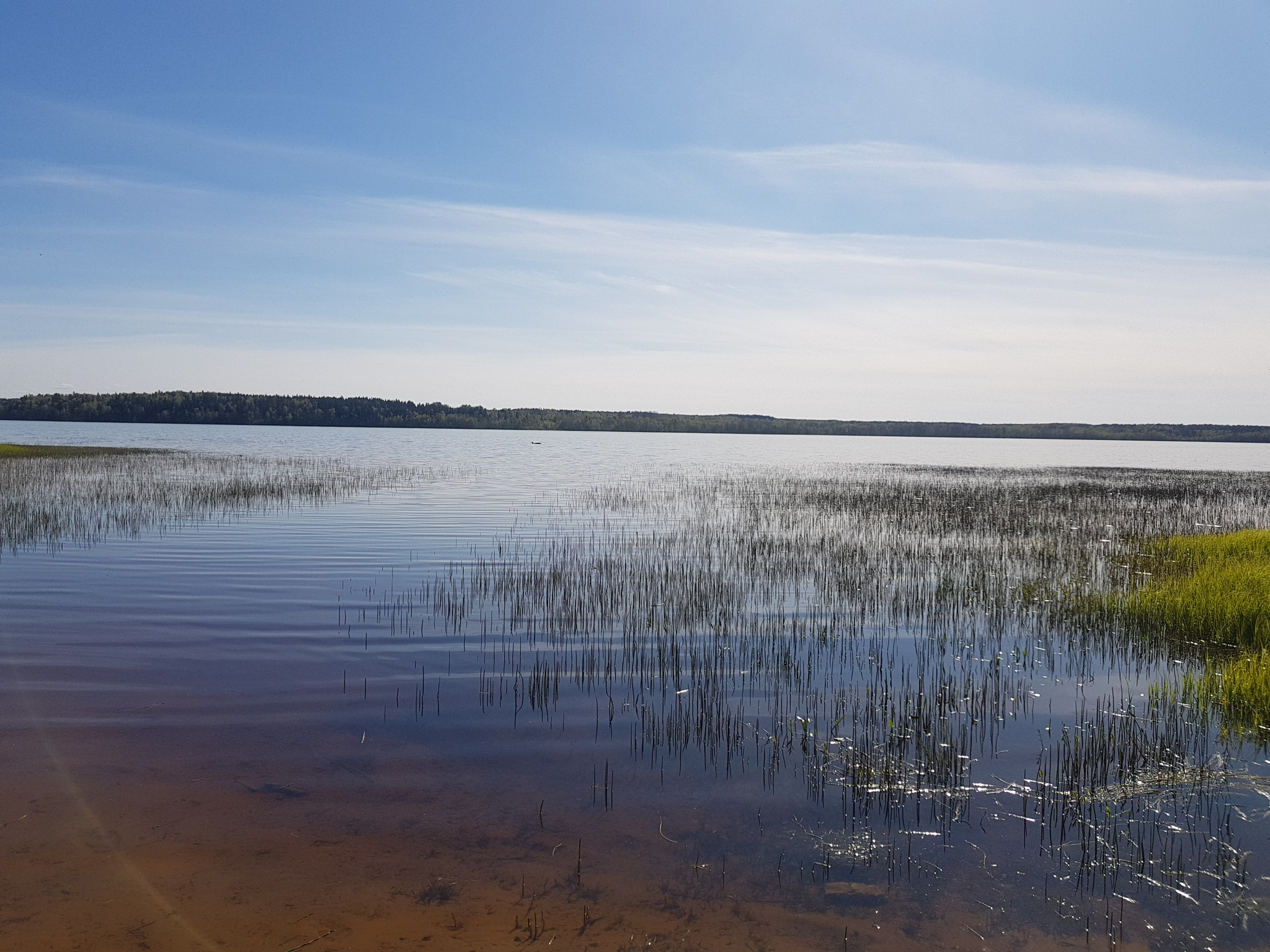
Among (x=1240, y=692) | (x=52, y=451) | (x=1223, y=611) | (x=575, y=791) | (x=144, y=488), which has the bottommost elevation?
(x=575, y=791)

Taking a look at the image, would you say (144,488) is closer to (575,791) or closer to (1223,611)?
(575,791)

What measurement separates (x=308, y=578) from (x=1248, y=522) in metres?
24.2

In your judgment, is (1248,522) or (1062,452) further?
(1062,452)

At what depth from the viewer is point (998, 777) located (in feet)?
21.8

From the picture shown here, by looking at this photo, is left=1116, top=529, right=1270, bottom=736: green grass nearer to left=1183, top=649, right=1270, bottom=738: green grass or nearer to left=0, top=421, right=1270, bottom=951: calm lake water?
left=1183, top=649, right=1270, bottom=738: green grass

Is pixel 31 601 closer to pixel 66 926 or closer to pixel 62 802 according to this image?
pixel 62 802

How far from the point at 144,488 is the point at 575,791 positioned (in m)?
28.4

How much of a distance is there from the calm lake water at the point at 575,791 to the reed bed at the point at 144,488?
31.7 feet

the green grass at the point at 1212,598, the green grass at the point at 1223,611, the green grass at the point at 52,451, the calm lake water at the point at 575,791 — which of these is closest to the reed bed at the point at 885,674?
the calm lake water at the point at 575,791

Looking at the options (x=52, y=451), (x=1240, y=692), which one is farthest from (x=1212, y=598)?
(x=52, y=451)

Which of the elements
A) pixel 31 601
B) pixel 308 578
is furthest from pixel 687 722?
pixel 31 601

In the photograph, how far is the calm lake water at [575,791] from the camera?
473cm

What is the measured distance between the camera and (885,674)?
9.58m

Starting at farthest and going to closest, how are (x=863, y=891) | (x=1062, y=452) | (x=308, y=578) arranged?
(x=1062, y=452) < (x=308, y=578) < (x=863, y=891)
